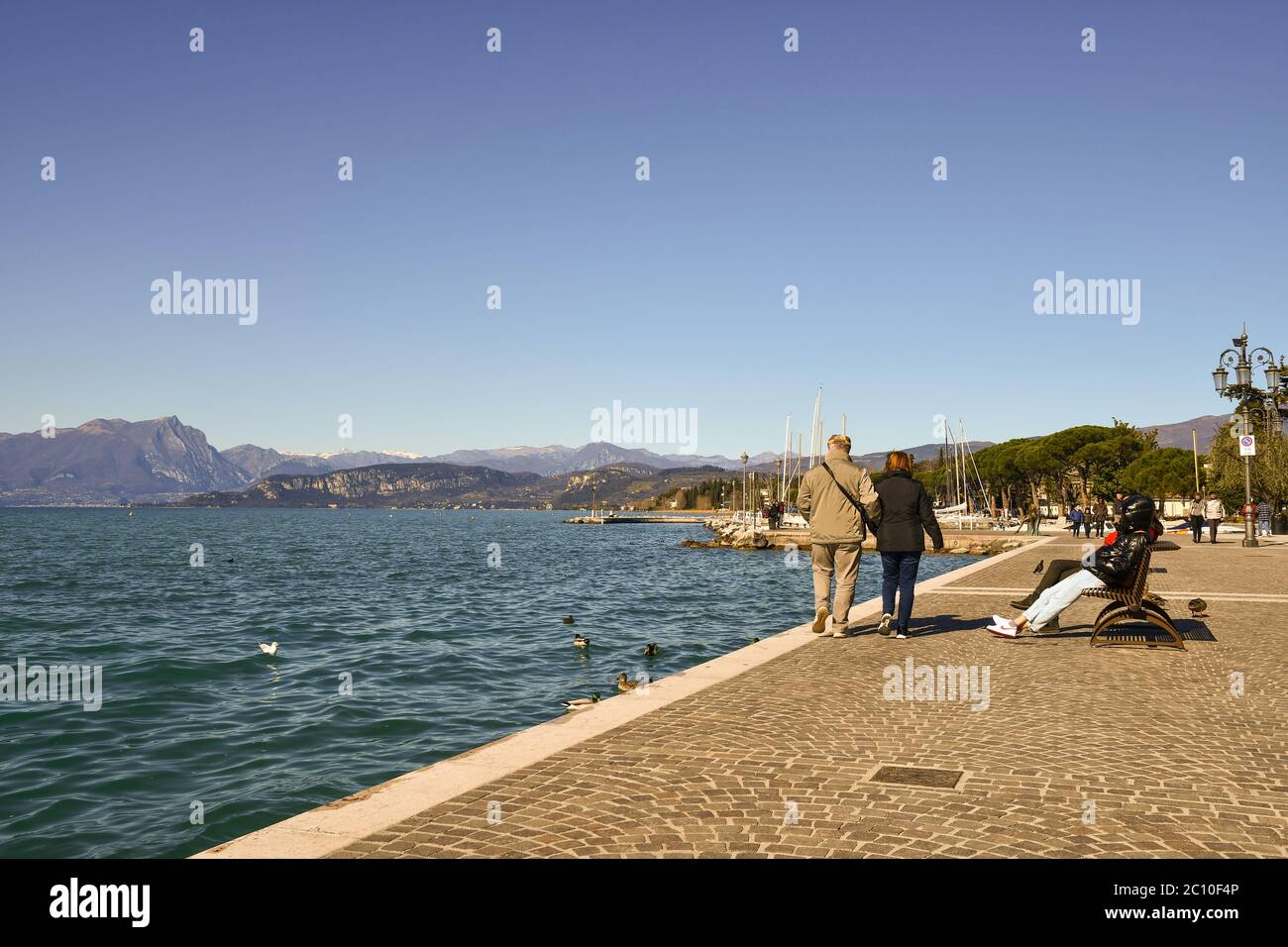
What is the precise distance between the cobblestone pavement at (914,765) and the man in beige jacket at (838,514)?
192 centimetres

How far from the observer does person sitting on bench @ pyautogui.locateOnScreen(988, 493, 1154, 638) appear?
10164mm

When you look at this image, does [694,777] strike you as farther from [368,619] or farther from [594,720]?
[368,619]

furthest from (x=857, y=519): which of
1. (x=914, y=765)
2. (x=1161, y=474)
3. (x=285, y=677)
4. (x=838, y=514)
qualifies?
(x=1161, y=474)

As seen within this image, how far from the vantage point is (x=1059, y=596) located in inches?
429

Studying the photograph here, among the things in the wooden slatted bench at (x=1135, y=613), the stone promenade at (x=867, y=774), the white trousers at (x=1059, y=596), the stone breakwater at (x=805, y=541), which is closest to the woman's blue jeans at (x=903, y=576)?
the white trousers at (x=1059, y=596)

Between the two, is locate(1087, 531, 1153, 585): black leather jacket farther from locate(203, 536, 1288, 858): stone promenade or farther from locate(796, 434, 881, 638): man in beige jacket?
locate(796, 434, 881, 638): man in beige jacket

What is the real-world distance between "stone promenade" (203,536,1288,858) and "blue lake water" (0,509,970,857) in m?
3.49

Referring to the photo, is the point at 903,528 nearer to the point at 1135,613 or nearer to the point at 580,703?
the point at 1135,613

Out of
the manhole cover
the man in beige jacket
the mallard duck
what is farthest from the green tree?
the manhole cover

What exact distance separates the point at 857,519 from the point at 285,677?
9.53m

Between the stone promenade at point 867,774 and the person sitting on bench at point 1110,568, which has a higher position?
the person sitting on bench at point 1110,568

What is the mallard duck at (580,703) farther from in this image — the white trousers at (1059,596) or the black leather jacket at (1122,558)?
the black leather jacket at (1122,558)

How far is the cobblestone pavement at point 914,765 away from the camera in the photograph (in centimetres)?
441

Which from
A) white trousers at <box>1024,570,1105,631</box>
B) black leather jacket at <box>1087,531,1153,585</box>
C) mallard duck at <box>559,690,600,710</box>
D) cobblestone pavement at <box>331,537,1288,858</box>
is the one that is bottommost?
mallard duck at <box>559,690,600,710</box>
